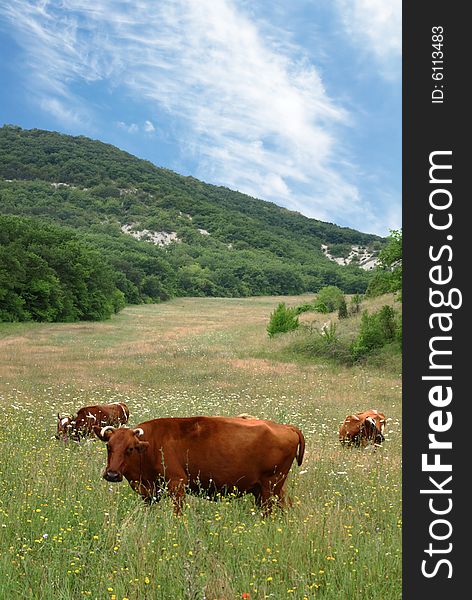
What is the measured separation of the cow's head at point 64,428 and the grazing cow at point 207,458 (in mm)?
5454

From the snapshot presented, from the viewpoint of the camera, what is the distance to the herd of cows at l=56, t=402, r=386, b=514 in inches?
289

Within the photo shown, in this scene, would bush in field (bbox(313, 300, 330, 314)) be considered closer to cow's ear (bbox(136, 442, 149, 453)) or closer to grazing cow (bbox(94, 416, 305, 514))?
grazing cow (bbox(94, 416, 305, 514))

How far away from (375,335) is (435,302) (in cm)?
2730

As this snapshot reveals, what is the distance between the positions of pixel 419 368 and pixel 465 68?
2.00m


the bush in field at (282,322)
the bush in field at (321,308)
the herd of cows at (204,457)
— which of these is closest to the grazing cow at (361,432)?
the herd of cows at (204,457)

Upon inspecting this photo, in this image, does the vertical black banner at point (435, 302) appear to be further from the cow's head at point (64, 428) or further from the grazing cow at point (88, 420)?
the cow's head at point (64, 428)

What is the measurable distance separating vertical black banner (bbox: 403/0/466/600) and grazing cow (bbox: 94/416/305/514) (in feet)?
13.1

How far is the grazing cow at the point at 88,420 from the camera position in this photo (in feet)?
42.2

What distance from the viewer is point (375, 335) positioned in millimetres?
30188

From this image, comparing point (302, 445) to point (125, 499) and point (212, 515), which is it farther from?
point (125, 499)

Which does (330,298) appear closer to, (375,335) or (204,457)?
(375,335)

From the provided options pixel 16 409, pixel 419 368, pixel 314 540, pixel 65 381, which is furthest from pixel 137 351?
pixel 419 368

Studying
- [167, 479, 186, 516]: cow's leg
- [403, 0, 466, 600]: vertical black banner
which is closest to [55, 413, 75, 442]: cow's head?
[167, 479, 186, 516]: cow's leg

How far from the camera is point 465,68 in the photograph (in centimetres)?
381
